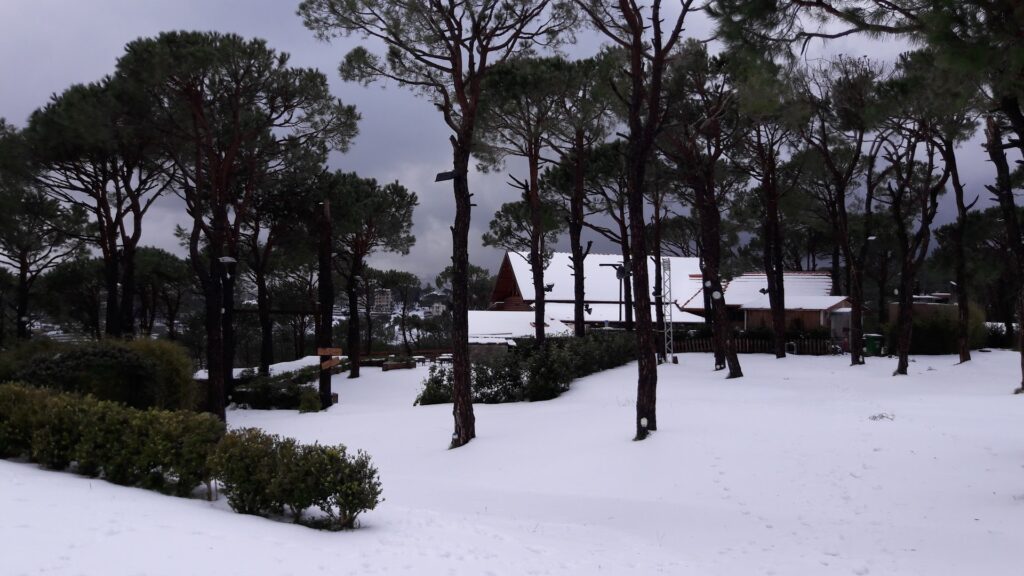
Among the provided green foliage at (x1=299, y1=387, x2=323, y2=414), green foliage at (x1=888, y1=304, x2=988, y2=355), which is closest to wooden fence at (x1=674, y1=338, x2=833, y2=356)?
green foliage at (x1=888, y1=304, x2=988, y2=355)

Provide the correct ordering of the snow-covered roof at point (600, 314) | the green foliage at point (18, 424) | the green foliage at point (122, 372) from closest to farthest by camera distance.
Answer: the green foliage at point (18, 424)
the green foliage at point (122, 372)
the snow-covered roof at point (600, 314)

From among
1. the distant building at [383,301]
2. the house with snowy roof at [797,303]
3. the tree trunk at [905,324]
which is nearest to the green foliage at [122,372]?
the tree trunk at [905,324]

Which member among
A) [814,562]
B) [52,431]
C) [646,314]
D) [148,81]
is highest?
[148,81]

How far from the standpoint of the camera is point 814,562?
5.57 meters

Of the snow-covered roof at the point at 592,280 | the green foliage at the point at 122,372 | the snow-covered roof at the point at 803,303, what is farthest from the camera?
the snow-covered roof at the point at 592,280

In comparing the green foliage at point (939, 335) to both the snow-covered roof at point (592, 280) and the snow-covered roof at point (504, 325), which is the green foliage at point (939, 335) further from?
the snow-covered roof at point (592, 280)

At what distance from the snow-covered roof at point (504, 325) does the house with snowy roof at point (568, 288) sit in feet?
17.3

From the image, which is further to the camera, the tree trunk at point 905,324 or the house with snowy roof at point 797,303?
the house with snowy roof at point 797,303

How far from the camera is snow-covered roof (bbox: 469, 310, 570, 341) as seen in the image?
30266 millimetres

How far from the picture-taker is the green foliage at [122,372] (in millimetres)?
10648

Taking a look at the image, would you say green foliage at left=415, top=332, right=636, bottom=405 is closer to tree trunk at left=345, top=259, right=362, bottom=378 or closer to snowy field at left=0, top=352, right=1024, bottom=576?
snowy field at left=0, top=352, right=1024, bottom=576

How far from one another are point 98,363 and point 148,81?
905 centimetres

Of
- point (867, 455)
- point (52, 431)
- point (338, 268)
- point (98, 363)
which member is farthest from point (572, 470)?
point (338, 268)

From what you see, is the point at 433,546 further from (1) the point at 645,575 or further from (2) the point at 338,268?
(2) the point at 338,268
